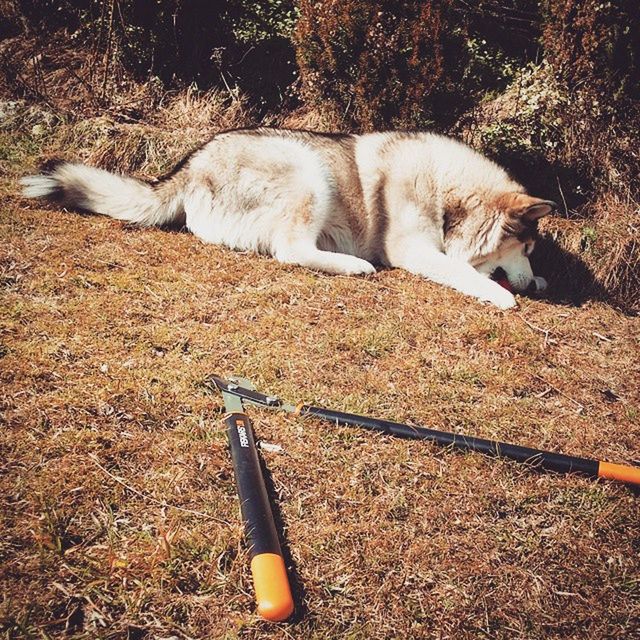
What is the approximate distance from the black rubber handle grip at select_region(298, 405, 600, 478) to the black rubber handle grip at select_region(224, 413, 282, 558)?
1.19 ft

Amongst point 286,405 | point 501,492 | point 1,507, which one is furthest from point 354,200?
point 1,507

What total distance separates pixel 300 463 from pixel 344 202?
294cm

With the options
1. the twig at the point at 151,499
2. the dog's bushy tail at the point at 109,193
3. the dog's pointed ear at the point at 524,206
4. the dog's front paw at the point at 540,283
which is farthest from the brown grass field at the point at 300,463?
the dog's pointed ear at the point at 524,206

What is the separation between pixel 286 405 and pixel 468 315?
189 cm

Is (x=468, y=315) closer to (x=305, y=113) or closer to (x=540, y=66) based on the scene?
(x=540, y=66)

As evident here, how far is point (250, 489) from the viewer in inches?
74.7

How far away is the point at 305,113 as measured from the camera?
6.64 m

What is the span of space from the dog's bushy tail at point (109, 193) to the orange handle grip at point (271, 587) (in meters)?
3.49

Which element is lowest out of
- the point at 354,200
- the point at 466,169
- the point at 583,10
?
the point at 354,200

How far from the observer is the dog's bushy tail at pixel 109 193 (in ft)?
13.8

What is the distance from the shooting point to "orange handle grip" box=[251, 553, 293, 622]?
4.91 feet

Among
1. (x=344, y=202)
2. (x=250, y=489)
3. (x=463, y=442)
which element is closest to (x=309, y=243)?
(x=344, y=202)

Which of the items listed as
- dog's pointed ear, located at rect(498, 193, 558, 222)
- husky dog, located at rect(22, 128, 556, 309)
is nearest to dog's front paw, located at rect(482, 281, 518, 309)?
husky dog, located at rect(22, 128, 556, 309)

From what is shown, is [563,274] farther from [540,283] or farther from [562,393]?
[562,393]
